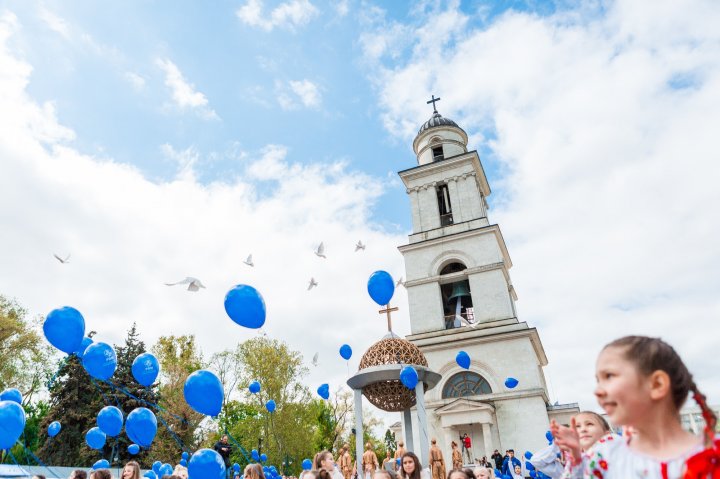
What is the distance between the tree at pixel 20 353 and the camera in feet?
90.4

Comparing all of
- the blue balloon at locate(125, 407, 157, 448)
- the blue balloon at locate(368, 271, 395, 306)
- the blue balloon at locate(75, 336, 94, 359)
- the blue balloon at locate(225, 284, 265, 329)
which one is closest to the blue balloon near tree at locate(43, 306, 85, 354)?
the blue balloon at locate(75, 336, 94, 359)

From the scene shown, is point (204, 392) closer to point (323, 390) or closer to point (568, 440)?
point (568, 440)

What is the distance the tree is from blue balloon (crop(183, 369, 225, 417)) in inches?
1088

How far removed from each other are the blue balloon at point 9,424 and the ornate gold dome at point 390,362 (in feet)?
23.3

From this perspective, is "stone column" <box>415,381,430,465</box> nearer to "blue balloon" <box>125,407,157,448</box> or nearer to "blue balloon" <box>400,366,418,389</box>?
"blue balloon" <box>400,366,418,389</box>

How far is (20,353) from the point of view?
28.7 m

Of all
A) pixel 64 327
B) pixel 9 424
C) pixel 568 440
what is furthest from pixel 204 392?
pixel 568 440

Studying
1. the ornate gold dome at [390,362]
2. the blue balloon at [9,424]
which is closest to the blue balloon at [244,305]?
the blue balloon at [9,424]

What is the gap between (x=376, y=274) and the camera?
10336 millimetres

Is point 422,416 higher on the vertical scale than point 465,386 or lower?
lower

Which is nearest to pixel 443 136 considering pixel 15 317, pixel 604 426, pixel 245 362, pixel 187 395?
pixel 245 362

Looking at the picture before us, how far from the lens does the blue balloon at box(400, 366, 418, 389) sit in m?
10.7

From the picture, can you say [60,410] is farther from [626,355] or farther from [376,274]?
[626,355]

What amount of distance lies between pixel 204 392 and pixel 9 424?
3.99m
